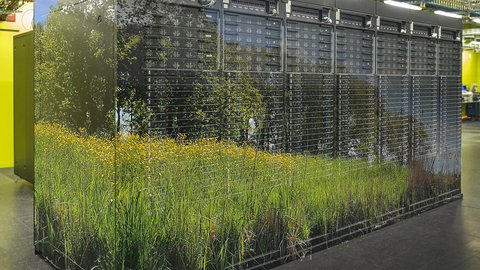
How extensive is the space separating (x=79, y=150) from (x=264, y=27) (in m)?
1.40

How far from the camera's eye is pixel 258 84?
2637 mm

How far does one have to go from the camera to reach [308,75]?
2.96 meters

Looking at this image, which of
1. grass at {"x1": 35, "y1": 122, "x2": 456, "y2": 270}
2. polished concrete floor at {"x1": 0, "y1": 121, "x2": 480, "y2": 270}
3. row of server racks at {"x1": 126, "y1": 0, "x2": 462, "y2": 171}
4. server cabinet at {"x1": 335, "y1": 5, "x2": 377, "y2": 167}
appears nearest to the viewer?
grass at {"x1": 35, "y1": 122, "x2": 456, "y2": 270}

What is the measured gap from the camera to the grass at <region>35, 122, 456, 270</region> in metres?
2.09

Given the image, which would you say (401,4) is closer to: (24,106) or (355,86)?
(355,86)

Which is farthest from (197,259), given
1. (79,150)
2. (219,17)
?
(219,17)

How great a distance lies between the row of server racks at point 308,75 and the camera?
224 cm

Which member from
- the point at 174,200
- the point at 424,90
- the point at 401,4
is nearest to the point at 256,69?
the point at 174,200

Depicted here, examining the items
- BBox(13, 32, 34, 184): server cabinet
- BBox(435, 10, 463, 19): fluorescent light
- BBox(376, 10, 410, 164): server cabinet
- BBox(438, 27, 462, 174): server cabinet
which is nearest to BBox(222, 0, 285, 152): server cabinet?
BBox(376, 10, 410, 164): server cabinet

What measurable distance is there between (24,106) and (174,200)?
4300mm

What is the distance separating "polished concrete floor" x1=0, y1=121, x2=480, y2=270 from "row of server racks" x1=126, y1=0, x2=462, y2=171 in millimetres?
631

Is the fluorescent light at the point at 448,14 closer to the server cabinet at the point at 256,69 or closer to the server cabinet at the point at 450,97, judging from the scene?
the server cabinet at the point at 450,97

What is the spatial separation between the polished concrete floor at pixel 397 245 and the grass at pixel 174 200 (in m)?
0.20

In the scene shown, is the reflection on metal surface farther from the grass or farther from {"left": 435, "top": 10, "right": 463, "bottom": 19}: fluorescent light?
{"left": 435, "top": 10, "right": 463, "bottom": 19}: fluorescent light
